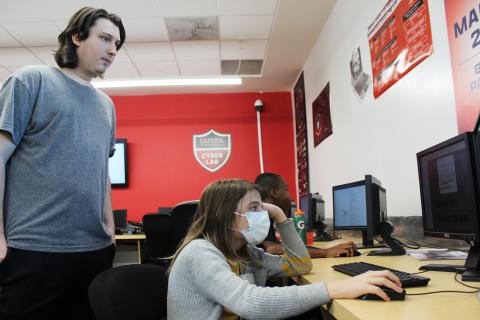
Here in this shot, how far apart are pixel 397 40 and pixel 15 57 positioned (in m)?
3.88

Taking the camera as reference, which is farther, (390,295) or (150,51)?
(150,51)

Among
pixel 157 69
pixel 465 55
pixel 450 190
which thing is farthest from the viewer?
pixel 157 69

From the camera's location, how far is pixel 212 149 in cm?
550

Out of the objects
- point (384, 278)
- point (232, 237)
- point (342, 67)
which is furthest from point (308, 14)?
point (384, 278)

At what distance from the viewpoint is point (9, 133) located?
3.85 ft

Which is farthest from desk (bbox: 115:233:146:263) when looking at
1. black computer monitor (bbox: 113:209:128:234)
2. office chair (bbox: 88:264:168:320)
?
office chair (bbox: 88:264:168:320)

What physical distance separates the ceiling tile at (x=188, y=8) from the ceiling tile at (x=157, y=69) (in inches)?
43.5

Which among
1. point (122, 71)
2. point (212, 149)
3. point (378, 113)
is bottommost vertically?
point (378, 113)

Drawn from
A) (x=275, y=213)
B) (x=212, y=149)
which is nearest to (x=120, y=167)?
(x=212, y=149)

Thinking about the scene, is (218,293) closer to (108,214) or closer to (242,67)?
(108,214)

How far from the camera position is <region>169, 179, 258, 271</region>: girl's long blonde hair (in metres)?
1.25

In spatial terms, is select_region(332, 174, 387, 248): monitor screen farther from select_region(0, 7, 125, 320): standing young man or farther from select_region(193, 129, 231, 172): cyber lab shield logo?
select_region(193, 129, 231, 172): cyber lab shield logo

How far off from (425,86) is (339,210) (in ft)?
3.03

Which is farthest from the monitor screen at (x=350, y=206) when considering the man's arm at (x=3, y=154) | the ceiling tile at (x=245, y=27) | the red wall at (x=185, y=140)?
the red wall at (x=185, y=140)
